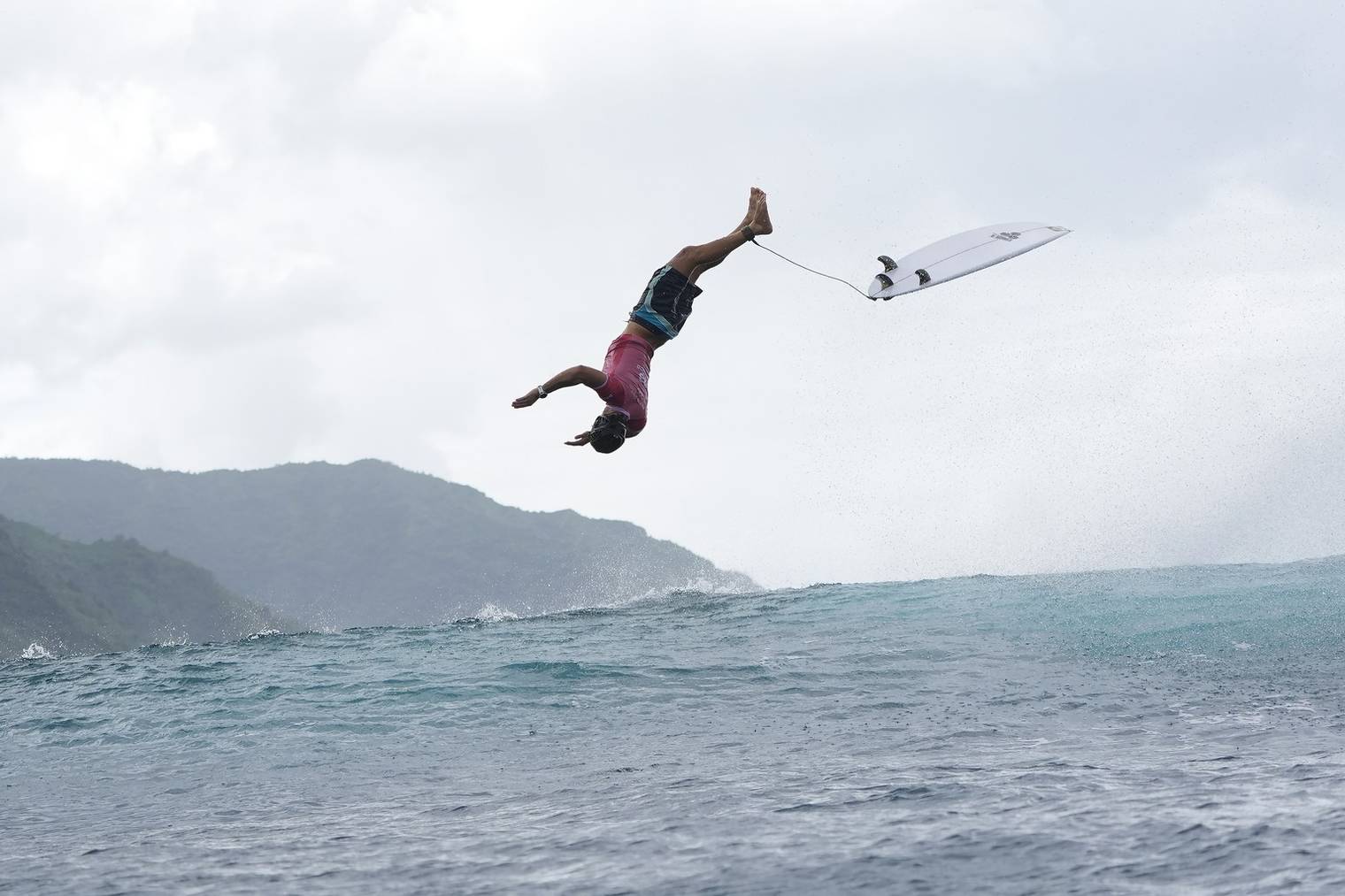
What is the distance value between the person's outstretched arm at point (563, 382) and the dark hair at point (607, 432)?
18.0 inches

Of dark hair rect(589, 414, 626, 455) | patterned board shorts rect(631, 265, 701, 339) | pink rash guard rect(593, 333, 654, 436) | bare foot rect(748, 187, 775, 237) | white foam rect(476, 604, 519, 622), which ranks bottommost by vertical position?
white foam rect(476, 604, 519, 622)

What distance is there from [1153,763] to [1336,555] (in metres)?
39.0

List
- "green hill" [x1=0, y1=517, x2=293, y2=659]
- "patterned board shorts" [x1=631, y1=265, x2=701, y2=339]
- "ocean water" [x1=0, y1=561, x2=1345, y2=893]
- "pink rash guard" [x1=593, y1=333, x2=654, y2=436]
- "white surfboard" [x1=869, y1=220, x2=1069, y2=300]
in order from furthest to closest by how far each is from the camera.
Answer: "green hill" [x1=0, y1=517, x2=293, y2=659] → "white surfboard" [x1=869, y1=220, x2=1069, y2=300] → "patterned board shorts" [x1=631, y1=265, x2=701, y2=339] → "pink rash guard" [x1=593, y1=333, x2=654, y2=436] → "ocean water" [x1=0, y1=561, x2=1345, y2=893]

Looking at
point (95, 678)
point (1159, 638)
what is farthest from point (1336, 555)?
point (95, 678)

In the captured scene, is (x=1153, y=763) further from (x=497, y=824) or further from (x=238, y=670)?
(x=238, y=670)

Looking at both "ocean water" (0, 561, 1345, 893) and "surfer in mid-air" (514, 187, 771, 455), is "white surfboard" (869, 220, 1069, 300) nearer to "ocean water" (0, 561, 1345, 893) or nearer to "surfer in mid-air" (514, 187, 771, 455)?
"surfer in mid-air" (514, 187, 771, 455)

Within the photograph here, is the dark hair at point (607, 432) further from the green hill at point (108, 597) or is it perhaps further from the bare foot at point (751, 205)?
the green hill at point (108, 597)

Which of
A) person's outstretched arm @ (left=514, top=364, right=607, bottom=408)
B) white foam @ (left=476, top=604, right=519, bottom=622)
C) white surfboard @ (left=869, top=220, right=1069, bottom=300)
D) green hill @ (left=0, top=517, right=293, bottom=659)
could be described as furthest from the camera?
green hill @ (left=0, top=517, right=293, bottom=659)

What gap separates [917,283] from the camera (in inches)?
635

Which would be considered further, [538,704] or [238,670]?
[238,670]

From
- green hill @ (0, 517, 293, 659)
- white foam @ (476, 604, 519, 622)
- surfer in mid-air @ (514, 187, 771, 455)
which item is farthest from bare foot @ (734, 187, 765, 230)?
green hill @ (0, 517, 293, 659)

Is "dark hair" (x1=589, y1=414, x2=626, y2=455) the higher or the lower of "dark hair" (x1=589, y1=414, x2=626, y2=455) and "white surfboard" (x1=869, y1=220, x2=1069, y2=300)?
the lower

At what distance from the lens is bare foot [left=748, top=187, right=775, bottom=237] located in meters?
14.0

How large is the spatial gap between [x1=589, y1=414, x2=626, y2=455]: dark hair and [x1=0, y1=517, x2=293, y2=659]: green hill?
11727 centimetres
